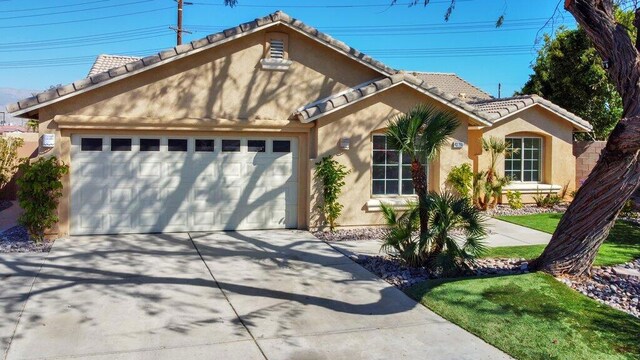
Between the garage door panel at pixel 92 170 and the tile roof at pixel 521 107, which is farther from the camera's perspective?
the tile roof at pixel 521 107

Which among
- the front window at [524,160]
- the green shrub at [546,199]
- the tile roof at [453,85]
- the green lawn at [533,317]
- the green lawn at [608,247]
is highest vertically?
the tile roof at [453,85]

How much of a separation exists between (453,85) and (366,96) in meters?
16.7

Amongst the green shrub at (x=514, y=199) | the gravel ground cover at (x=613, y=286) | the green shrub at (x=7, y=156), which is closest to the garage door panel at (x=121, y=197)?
the green shrub at (x=7, y=156)

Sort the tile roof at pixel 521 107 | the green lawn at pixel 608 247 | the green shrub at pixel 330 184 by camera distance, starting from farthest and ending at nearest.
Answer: the tile roof at pixel 521 107 → the green shrub at pixel 330 184 → the green lawn at pixel 608 247

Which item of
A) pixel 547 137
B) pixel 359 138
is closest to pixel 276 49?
pixel 359 138

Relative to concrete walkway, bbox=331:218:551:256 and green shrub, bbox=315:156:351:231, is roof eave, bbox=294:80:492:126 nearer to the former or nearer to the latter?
green shrub, bbox=315:156:351:231

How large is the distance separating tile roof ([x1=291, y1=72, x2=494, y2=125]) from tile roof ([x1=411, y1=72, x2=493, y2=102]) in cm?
1201

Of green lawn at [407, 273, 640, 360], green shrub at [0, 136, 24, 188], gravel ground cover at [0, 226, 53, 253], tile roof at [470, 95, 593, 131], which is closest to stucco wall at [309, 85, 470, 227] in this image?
tile roof at [470, 95, 593, 131]

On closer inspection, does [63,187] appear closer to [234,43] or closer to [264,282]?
[234,43]

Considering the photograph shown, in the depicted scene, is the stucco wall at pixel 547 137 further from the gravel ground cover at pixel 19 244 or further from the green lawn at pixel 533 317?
the gravel ground cover at pixel 19 244

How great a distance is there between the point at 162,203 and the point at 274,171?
2709 millimetres

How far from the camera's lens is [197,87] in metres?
12.9

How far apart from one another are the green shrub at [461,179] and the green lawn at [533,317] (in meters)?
5.28

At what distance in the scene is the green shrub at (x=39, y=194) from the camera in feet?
37.6
